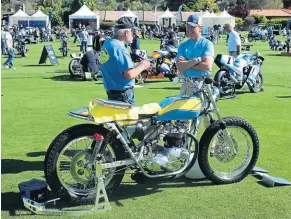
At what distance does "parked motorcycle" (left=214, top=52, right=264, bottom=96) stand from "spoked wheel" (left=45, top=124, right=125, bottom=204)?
7.53m

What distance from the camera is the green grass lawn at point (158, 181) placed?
4812mm

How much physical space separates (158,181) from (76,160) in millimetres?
1308

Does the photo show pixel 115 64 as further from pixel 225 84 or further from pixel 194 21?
pixel 225 84

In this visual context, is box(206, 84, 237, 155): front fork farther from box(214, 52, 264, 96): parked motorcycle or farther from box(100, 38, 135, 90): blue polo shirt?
box(214, 52, 264, 96): parked motorcycle

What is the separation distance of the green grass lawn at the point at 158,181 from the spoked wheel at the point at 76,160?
1.14 ft

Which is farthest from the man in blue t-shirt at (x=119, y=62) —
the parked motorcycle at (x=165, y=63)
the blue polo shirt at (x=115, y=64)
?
the parked motorcycle at (x=165, y=63)

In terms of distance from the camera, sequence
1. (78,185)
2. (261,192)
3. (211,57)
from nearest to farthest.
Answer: (78,185) < (261,192) < (211,57)

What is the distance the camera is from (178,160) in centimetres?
516

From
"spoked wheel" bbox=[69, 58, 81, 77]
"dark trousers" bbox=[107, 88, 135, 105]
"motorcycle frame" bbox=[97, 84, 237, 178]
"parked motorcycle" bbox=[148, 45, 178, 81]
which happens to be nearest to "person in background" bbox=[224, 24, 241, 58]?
"parked motorcycle" bbox=[148, 45, 178, 81]

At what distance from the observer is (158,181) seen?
5.70 meters

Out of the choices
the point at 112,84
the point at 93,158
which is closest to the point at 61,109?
the point at 112,84

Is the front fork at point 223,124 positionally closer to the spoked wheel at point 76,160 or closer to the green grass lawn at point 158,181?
the green grass lawn at point 158,181

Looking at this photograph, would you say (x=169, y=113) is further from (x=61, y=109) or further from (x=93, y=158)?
(x=61, y=109)

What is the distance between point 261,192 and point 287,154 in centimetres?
176
